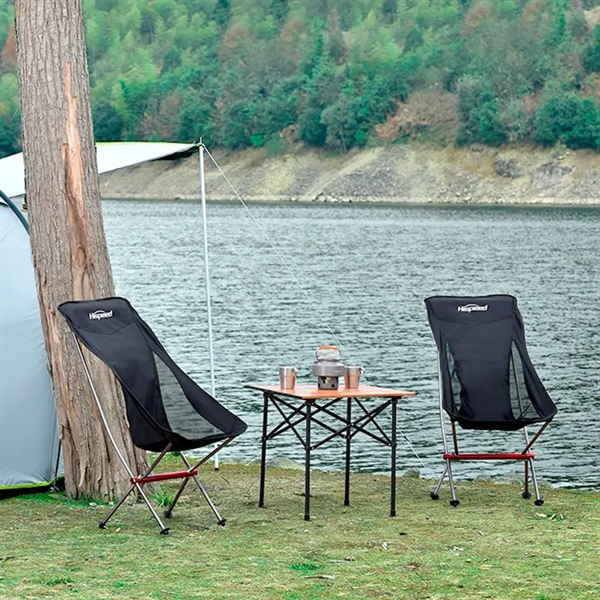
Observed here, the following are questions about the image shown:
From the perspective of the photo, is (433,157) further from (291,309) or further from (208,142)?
(291,309)

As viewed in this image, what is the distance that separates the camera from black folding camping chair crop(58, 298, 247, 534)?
5340mm

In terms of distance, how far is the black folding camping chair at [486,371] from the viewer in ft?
20.0

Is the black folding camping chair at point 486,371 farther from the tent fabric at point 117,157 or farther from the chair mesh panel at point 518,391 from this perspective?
the tent fabric at point 117,157

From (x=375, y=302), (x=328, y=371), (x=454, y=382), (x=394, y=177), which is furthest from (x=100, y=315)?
(x=394, y=177)

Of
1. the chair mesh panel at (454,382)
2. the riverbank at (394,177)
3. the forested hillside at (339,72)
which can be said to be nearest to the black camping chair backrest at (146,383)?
the chair mesh panel at (454,382)

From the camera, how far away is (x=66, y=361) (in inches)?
234

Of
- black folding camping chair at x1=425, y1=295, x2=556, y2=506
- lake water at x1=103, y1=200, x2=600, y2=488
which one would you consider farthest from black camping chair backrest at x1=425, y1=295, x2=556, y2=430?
lake water at x1=103, y1=200, x2=600, y2=488

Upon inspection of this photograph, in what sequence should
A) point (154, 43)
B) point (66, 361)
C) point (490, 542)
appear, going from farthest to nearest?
point (154, 43) < point (66, 361) < point (490, 542)

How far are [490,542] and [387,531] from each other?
1.50 ft

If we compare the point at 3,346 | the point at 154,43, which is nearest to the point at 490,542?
the point at 3,346

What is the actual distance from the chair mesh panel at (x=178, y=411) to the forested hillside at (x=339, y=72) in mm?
77839

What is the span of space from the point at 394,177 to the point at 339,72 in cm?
2428

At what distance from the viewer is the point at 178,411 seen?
217 inches

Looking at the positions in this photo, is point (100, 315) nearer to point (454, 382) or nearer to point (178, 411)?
point (178, 411)
